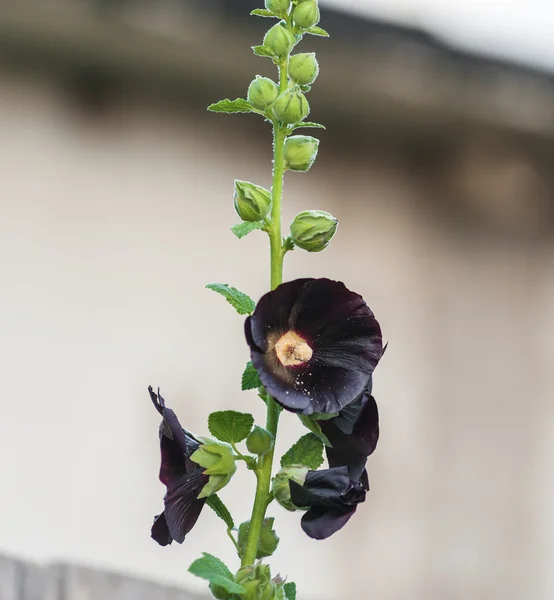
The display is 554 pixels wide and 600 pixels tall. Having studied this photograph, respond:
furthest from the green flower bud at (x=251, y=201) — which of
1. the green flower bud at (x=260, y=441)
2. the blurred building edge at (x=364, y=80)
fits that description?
the blurred building edge at (x=364, y=80)

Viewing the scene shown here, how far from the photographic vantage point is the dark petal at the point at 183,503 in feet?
1.27

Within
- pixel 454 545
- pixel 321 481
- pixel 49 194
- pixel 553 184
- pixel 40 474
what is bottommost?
pixel 454 545

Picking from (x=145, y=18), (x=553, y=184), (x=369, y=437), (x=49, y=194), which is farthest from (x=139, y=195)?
(x=369, y=437)

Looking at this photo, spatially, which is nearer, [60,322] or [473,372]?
[60,322]

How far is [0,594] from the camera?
2.06 feet

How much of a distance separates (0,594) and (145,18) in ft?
4.23

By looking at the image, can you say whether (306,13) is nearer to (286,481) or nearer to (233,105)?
(233,105)

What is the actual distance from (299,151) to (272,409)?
125 mm

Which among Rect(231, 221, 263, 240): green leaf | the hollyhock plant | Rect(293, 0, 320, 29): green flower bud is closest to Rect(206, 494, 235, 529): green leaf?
the hollyhock plant

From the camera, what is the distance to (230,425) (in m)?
0.42

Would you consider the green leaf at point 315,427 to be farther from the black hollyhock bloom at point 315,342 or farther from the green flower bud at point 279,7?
the green flower bud at point 279,7

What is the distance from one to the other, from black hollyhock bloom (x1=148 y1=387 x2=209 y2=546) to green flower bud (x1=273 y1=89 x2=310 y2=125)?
141 millimetres

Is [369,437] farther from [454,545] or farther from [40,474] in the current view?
[454,545]

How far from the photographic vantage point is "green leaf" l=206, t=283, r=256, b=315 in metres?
0.40
